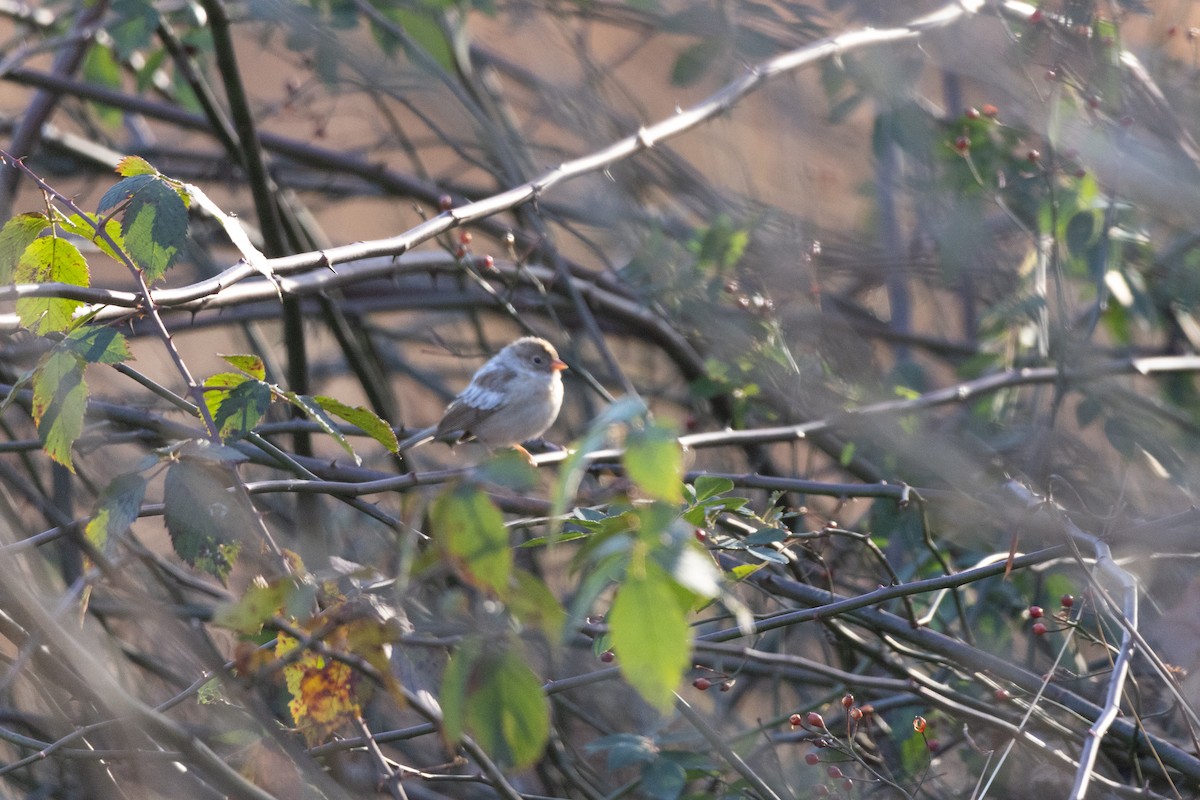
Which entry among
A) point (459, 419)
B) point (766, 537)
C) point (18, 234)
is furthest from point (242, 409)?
point (459, 419)

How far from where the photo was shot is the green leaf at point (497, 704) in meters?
1.39

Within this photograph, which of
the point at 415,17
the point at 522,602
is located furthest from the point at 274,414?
the point at 522,602

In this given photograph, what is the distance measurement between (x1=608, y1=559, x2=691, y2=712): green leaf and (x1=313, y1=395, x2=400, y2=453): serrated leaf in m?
1.03

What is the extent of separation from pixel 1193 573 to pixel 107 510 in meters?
3.66

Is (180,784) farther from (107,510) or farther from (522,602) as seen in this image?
(522,602)

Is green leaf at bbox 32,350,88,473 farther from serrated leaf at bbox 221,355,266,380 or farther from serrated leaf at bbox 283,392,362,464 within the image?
serrated leaf at bbox 283,392,362,464

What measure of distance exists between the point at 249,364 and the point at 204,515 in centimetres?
39

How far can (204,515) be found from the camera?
2.00m

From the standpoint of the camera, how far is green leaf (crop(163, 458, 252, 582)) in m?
1.99

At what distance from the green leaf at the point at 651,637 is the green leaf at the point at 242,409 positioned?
3.40 feet

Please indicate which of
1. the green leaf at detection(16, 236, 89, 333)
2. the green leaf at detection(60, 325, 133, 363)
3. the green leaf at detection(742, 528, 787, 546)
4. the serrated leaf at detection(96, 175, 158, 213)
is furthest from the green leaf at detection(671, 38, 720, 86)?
the green leaf at detection(60, 325, 133, 363)

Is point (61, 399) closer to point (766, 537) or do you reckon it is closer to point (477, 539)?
point (477, 539)

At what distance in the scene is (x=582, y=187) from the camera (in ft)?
14.9

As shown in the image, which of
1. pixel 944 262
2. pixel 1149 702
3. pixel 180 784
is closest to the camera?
pixel 180 784
